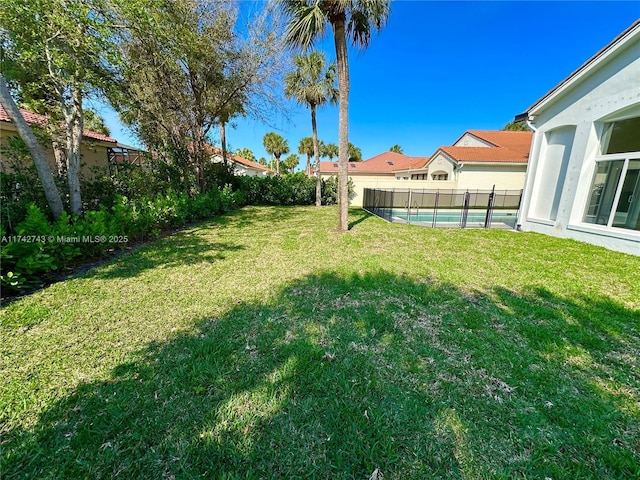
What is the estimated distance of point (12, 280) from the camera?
3.47 meters

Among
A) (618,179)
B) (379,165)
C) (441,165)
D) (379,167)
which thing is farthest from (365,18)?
(379,165)

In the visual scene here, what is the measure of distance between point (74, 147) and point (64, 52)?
1.80 meters

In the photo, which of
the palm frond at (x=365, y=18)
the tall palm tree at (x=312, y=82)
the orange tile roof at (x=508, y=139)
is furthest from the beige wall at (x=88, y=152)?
the orange tile roof at (x=508, y=139)

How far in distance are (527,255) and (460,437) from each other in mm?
5424

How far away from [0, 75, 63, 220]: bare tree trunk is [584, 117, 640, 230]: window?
11626 millimetres

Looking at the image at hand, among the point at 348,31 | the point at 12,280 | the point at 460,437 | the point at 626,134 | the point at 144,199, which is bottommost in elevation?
the point at 460,437

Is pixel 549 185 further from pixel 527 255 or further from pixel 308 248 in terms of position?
pixel 308 248

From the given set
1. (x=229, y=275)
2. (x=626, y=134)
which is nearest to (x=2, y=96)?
(x=229, y=275)

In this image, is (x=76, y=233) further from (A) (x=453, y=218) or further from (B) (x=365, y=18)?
(A) (x=453, y=218)

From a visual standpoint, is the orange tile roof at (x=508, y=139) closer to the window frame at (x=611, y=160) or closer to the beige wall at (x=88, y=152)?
the window frame at (x=611, y=160)

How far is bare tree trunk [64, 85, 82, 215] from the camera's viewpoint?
551 centimetres

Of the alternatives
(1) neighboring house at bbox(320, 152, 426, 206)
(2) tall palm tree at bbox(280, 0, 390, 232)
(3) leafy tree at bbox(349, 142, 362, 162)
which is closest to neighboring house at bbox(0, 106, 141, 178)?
(2) tall palm tree at bbox(280, 0, 390, 232)

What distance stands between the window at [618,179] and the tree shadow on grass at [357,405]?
15.2 ft

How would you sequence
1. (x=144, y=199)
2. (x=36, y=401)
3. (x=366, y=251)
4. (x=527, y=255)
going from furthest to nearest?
(x=144, y=199), (x=366, y=251), (x=527, y=255), (x=36, y=401)
